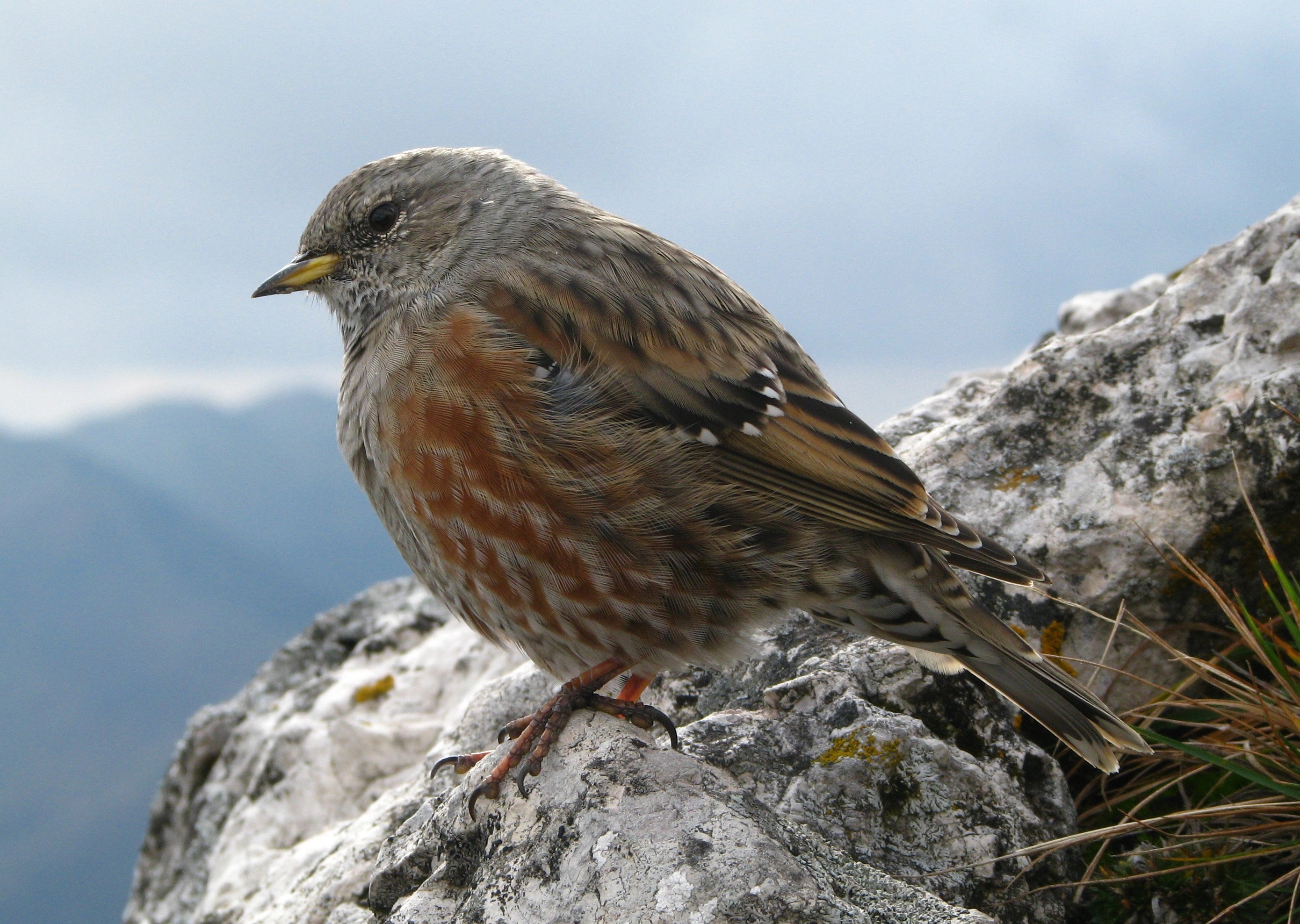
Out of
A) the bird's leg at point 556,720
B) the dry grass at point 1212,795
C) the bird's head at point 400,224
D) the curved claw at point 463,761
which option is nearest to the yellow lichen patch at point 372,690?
the curved claw at point 463,761

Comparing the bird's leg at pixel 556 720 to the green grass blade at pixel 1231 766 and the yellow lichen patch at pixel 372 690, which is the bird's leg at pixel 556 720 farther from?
the yellow lichen patch at pixel 372 690

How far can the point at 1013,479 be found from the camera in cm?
399

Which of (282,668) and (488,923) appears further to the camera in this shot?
(282,668)

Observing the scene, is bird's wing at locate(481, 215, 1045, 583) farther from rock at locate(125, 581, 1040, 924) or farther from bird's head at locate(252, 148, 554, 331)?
rock at locate(125, 581, 1040, 924)

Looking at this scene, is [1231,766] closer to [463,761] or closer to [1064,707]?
[1064,707]

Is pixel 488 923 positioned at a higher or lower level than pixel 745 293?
lower

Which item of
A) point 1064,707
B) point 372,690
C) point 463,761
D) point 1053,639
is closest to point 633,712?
point 463,761

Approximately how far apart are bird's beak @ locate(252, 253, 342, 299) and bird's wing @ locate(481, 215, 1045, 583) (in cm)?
90

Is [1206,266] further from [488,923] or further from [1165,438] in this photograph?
[488,923]

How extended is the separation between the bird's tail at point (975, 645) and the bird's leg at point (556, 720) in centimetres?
76

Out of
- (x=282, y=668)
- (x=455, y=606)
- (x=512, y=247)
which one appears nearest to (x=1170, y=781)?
(x=455, y=606)

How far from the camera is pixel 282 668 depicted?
638 cm

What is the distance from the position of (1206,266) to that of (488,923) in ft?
11.5

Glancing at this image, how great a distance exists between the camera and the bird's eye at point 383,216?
4195mm
